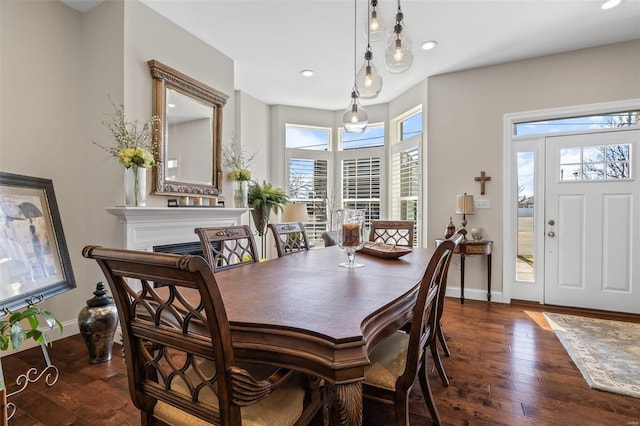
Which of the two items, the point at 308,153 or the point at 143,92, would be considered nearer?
the point at 143,92

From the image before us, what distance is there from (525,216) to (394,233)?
187cm

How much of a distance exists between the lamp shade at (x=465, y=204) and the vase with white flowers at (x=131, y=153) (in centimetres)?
341

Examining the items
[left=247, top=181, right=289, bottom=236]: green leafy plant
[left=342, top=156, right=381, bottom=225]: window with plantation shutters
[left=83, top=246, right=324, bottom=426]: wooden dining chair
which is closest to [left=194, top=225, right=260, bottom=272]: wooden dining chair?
[left=83, top=246, right=324, bottom=426]: wooden dining chair

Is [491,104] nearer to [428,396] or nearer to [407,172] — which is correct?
[407,172]

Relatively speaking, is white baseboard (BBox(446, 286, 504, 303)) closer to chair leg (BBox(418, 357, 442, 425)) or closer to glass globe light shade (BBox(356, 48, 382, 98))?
chair leg (BBox(418, 357, 442, 425))

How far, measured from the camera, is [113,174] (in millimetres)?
2719

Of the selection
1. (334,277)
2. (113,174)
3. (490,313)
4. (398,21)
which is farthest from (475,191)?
(113,174)

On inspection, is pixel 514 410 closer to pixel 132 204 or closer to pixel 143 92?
pixel 132 204

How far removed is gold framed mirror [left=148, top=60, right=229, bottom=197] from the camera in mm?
2904

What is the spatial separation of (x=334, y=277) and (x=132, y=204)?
201 centimetres

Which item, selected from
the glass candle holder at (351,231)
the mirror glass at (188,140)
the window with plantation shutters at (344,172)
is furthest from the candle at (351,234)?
the window with plantation shutters at (344,172)

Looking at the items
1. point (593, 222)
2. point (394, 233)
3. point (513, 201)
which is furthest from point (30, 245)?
point (593, 222)

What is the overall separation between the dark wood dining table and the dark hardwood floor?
34.9 inches

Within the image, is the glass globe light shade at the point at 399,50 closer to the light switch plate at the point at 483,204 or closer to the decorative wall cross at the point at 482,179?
the decorative wall cross at the point at 482,179
